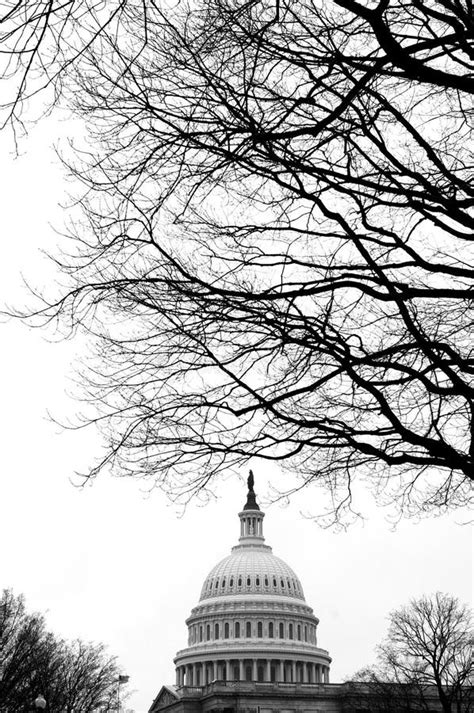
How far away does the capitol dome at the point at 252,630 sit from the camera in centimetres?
14262

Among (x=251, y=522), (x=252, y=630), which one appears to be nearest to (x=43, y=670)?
(x=252, y=630)

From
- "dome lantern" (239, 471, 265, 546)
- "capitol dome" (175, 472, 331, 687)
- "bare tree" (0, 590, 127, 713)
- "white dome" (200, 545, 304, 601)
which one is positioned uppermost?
"dome lantern" (239, 471, 265, 546)

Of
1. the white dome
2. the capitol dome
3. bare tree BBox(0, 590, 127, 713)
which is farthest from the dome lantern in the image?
bare tree BBox(0, 590, 127, 713)

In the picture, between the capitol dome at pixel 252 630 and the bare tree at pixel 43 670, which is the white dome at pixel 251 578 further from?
the bare tree at pixel 43 670

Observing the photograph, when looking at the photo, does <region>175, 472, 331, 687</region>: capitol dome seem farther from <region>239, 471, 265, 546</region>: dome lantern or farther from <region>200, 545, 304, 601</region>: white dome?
<region>239, 471, 265, 546</region>: dome lantern

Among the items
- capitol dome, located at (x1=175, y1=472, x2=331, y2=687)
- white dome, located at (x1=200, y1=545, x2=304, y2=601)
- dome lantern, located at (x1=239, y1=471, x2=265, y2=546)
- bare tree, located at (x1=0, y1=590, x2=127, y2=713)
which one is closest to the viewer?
bare tree, located at (x1=0, y1=590, x2=127, y2=713)

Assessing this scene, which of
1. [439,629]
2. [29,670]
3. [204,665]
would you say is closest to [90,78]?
[29,670]

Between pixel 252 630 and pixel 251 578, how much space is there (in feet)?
29.2

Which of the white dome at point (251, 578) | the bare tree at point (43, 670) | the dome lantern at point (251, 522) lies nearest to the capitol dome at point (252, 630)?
the white dome at point (251, 578)

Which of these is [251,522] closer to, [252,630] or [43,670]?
[252,630]

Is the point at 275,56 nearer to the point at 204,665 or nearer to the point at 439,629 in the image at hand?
the point at 439,629

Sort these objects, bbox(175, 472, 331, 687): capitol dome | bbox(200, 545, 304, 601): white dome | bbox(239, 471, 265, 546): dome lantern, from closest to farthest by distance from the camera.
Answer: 1. bbox(175, 472, 331, 687): capitol dome
2. bbox(200, 545, 304, 601): white dome
3. bbox(239, 471, 265, 546): dome lantern

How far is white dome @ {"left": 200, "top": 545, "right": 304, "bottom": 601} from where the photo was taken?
152500 millimetres

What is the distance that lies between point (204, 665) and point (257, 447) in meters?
140
